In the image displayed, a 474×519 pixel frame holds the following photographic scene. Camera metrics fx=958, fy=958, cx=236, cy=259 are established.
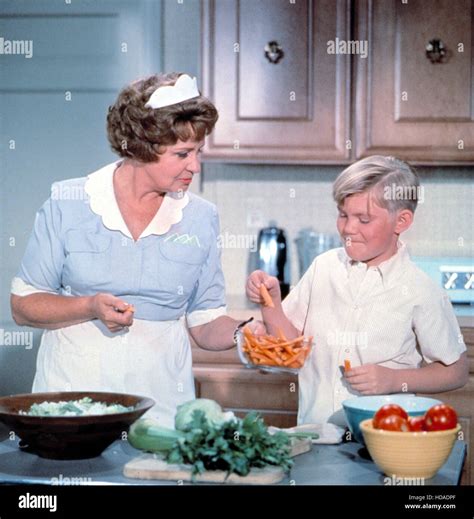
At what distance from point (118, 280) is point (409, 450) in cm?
86

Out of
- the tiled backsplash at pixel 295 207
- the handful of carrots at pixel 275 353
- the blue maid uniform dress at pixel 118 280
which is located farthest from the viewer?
the tiled backsplash at pixel 295 207

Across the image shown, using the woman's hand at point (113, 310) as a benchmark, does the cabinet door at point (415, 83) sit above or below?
above

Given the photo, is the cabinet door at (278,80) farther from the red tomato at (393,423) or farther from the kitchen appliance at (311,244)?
the red tomato at (393,423)

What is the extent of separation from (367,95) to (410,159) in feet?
0.82

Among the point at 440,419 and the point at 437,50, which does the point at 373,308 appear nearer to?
the point at 440,419

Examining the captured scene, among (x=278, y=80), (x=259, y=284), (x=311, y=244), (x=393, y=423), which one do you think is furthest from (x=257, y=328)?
(x=311, y=244)

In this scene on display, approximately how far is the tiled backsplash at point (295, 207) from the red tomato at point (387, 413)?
194 centimetres

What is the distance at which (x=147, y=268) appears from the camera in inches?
85.5

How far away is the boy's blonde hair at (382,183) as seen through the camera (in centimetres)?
206

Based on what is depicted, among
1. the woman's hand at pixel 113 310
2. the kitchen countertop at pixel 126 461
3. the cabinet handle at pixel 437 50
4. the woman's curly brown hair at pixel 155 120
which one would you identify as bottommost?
the kitchen countertop at pixel 126 461

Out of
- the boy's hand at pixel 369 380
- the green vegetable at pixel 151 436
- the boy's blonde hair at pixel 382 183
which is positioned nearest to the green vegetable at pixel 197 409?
the green vegetable at pixel 151 436

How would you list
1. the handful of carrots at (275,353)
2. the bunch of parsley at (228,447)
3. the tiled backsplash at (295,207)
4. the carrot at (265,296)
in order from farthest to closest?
the tiled backsplash at (295,207), the carrot at (265,296), the handful of carrots at (275,353), the bunch of parsley at (228,447)

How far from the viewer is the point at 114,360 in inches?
86.0

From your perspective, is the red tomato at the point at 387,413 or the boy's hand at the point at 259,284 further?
the boy's hand at the point at 259,284
